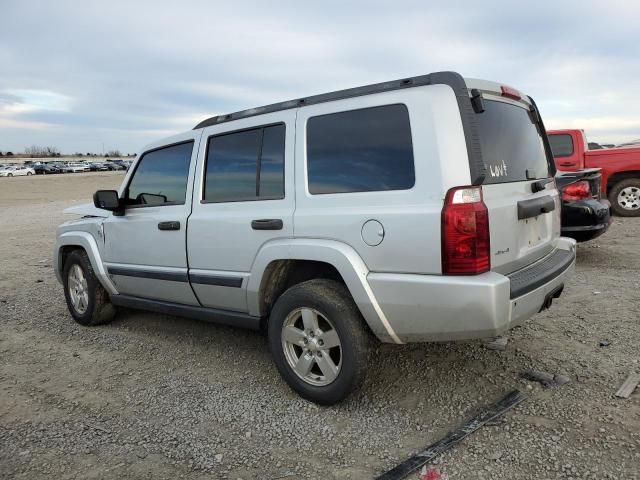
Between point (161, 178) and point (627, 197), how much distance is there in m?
9.92

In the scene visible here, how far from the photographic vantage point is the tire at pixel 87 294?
510cm

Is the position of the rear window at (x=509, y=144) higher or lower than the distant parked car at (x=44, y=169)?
lower

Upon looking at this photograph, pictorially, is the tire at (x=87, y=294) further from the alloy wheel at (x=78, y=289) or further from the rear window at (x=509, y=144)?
the rear window at (x=509, y=144)

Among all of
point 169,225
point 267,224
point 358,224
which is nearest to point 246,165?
point 267,224

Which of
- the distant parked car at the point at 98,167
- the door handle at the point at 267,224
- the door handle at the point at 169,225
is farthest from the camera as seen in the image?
the distant parked car at the point at 98,167

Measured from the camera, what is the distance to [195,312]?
416cm

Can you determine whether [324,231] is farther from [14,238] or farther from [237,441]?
[14,238]

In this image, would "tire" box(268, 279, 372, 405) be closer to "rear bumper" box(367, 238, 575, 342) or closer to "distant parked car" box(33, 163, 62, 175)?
"rear bumper" box(367, 238, 575, 342)

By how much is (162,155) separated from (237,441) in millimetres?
2575

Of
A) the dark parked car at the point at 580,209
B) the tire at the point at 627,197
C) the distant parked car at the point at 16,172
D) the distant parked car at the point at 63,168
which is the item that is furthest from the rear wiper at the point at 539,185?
the distant parked car at the point at 63,168

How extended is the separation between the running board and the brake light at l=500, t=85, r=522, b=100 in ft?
7.36

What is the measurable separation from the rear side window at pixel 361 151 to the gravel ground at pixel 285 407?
1411 millimetres

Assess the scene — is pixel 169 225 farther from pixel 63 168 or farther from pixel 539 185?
pixel 63 168

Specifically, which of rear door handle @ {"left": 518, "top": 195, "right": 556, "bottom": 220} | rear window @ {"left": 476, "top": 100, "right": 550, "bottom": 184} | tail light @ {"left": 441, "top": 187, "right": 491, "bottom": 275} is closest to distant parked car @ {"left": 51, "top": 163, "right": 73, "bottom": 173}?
rear window @ {"left": 476, "top": 100, "right": 550, "bottom": 184}
